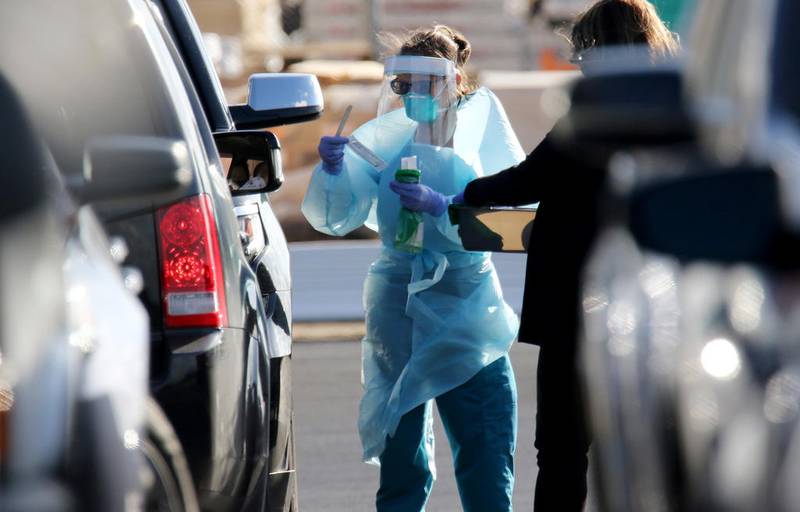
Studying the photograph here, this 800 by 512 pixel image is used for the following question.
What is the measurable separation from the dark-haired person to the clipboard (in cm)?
29

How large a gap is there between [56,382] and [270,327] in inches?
90.3

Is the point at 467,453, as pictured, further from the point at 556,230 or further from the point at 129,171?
the point at 129,171

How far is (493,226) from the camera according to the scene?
5.86 meters

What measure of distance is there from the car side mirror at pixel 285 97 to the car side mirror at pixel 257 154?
79 centimetres

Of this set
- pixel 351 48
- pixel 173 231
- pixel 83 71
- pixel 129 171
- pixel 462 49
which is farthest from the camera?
pixel 351 48

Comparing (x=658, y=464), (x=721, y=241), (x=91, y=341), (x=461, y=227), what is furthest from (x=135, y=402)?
(x=461, y=227)

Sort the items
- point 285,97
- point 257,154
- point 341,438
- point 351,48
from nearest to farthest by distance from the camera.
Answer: point 257,154 < point 285,97 < point 341,438 < point 351,48

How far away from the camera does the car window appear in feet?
15.2

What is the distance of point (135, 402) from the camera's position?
3.78m

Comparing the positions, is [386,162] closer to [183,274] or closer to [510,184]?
[510,184]

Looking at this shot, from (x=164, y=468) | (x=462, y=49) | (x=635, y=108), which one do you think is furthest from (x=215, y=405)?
(x=462, y=49)

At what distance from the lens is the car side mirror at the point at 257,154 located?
5527 millimetres

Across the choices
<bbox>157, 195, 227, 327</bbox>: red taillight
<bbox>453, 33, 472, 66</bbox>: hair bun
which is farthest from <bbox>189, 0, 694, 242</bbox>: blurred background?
<bbox>157, 195, 227, 327</bbox>: red taillight

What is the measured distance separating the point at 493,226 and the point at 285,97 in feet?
3.44
